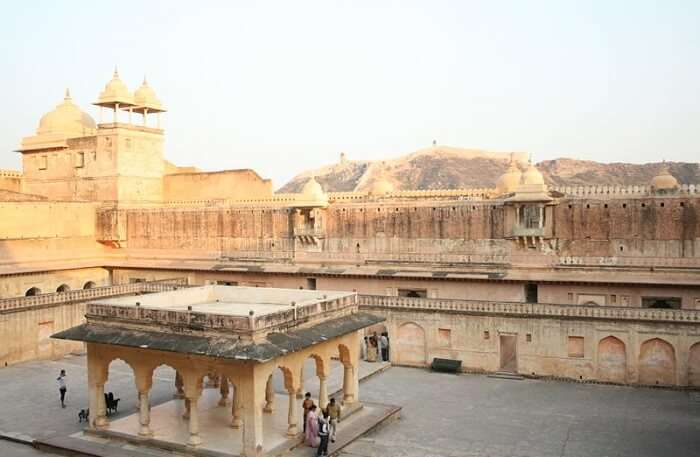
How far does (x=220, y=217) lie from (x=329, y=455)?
2069cm

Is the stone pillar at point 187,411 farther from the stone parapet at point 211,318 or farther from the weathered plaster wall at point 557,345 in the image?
the weathered plaster wall at point 557,345

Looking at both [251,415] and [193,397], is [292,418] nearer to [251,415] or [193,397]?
[251,415]

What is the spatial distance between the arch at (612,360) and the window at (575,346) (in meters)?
0.54

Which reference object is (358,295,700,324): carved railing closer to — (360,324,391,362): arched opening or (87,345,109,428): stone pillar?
(360,324,391,362): arched opening

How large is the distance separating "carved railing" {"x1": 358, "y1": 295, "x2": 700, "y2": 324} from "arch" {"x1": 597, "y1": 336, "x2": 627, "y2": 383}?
0.80 meters

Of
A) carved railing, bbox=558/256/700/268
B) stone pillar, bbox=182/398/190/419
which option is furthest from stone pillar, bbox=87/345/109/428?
carved railing, bbox=558/256/700/268

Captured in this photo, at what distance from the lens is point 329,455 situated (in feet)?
44.5

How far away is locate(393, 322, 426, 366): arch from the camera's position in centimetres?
2284

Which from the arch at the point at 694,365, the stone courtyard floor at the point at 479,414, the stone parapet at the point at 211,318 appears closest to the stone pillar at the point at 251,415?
the stone parapet at the point at 211,318

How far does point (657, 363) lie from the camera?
19.7 m

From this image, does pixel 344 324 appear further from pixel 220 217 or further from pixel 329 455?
pixel 220 217

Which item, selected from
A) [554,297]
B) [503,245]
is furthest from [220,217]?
[554,297]

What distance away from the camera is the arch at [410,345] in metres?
22.8

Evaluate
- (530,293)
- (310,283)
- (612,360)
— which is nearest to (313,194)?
(310,283)
